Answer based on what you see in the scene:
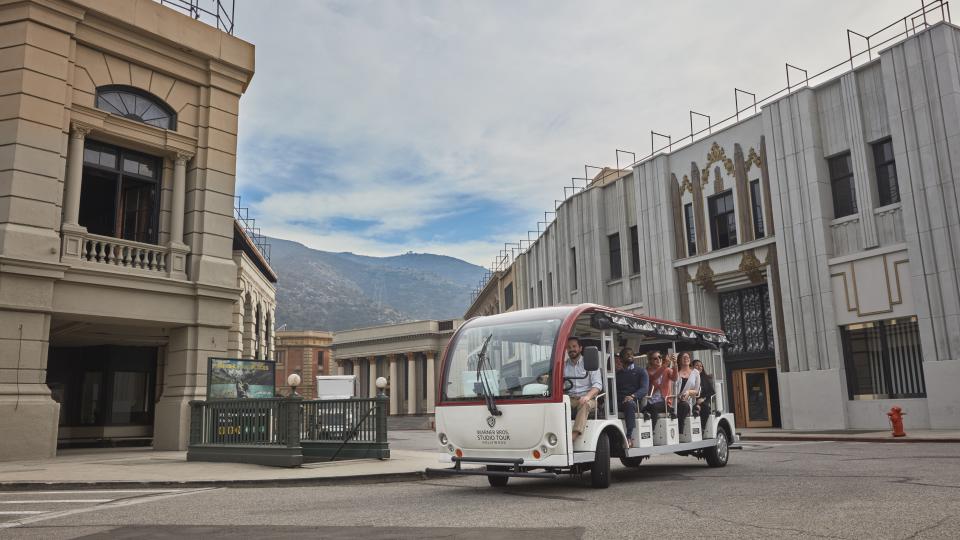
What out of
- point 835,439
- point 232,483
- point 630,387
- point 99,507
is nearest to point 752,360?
point 835,439

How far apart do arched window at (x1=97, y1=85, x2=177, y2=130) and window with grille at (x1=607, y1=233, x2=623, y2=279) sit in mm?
21258

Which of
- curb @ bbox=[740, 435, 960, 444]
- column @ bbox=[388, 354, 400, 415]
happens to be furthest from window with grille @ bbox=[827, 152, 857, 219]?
column @ bbox=[388, 354, 400, 415]

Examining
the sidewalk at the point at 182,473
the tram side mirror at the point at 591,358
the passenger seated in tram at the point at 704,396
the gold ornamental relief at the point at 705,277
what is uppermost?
the gold ornamental relief at the point at 705,277

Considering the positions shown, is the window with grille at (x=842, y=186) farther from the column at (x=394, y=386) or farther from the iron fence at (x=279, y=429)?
the column at (x=394, y=386)

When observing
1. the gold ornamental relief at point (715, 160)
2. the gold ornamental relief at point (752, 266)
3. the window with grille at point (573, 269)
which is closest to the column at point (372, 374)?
the window with grille at point (573, 269)

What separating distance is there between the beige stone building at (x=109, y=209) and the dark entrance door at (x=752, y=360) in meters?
18.8

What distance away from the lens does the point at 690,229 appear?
3077 cm

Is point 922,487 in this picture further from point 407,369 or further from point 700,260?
point 407,369

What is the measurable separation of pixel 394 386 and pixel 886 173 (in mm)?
60936

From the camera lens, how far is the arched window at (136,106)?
18.7 metres

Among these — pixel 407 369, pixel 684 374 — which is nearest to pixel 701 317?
pixel 684 374

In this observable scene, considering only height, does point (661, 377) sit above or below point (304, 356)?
below

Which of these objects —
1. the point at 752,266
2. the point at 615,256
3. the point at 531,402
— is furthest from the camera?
the point at 615,256

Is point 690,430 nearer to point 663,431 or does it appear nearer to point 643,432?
point 663,431
